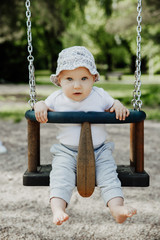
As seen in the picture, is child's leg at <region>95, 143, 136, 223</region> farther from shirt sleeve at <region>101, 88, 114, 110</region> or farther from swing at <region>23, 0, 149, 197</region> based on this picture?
shirt sleeve at <region>101, 88, 114, 110</region>

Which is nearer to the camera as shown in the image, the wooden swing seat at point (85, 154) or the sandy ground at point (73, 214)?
the wooden swing seat at point (85, 154)

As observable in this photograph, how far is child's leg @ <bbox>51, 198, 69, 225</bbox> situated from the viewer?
6.31 feet

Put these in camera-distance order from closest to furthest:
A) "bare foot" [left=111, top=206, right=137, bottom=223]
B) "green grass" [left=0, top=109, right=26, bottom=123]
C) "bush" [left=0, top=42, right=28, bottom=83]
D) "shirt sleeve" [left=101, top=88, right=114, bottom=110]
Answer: "bare foot" [left=111, top=206, right=137, bottom=223], "shirt sleeve" [left=101, top=88, right=114, bottom=110], "green grass" [left=0, top=109, right=26, bottom=123], "bush" [left=0, top=42, right=28, bottom=83]

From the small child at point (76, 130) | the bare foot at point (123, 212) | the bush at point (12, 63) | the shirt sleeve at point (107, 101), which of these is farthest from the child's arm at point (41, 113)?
the bush at point (12, 63)

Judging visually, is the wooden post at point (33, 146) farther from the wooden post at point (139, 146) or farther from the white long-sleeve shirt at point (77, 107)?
the wooden post at point (139, 146)

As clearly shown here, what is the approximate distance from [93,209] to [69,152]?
977mm

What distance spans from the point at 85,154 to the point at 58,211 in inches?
16.1

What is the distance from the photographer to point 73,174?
2.23m

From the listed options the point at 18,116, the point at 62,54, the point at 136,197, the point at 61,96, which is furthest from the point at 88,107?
the point at 18,116

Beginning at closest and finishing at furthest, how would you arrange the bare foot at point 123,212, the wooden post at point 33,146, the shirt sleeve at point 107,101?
the bare foot at point 123,212 < the wooden post at point 33,146 < the shirt sleeve at point 107,101

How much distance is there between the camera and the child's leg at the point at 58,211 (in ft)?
6.31

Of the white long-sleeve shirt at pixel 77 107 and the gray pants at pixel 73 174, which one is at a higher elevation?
the white long-sleeve shirt at pixel 77 107

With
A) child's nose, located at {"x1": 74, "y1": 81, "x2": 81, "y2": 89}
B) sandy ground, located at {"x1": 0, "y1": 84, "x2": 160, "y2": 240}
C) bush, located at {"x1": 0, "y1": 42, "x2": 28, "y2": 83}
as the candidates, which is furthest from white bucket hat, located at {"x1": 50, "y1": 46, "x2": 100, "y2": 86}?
bush, located at {"x1": 0, "y1": 42, "x2": 28, "y2": 83}

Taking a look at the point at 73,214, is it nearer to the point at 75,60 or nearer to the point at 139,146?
the point at 139,146
